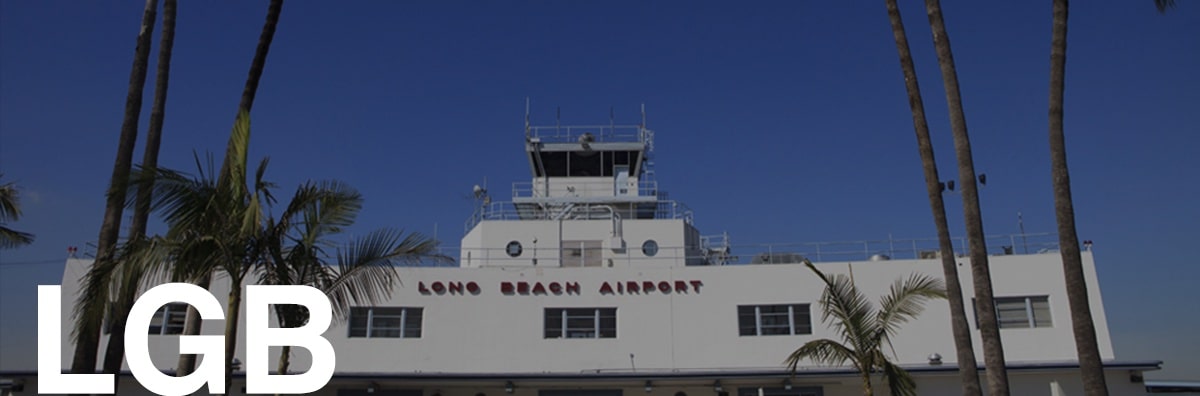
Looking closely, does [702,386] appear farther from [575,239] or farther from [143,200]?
[143,200]

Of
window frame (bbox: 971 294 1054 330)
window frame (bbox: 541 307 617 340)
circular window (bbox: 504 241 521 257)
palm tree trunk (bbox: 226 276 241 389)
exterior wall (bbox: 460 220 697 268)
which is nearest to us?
palm tree trunk (bbox: 226 276 241 389)

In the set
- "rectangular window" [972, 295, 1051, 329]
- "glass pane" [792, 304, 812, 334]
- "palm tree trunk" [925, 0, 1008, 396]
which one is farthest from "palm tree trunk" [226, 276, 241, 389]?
"rectangular window" [972, 295, 1051, 329]

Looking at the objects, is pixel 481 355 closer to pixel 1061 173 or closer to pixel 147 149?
pixel 147 149

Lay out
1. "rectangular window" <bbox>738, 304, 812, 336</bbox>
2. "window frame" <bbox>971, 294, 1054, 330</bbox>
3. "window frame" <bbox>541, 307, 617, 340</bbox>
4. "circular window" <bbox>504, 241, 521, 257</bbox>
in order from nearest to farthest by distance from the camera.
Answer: "window frame" <bbox>971, 294, 1054, 330</bbox> < "rectangular window" <bbox>738, 304, 812, 336</bbox> < "window frame" <bbox>541, 307, 617, 340</bbox> < "circular window" <bbox>504, 241, 521, 257</bbox>

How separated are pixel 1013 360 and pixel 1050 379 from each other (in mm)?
879

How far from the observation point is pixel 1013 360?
20219 millimetres

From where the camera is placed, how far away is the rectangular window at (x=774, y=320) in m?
20.9

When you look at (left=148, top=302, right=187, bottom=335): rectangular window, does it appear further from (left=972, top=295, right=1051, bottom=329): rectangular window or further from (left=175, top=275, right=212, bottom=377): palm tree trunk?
(left=972, top=295, right=1051, bottom=329): rectangular window

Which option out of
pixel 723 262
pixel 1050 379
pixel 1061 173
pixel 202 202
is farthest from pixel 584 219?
pixel 202 202

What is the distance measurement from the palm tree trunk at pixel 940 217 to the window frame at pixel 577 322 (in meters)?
9.06

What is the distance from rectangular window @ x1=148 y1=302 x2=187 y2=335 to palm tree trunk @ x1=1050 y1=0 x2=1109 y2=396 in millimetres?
19842

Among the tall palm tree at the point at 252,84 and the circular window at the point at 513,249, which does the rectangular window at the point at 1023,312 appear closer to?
the circular window at the point at 513,249

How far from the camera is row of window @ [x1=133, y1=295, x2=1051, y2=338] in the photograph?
2075cm

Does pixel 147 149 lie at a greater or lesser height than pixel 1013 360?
greater
